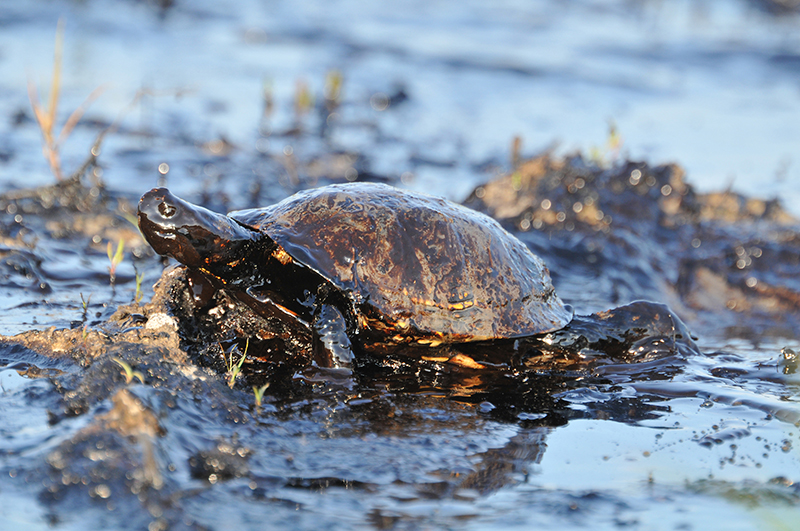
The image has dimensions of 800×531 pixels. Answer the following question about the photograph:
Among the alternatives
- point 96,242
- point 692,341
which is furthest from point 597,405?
point 96,242

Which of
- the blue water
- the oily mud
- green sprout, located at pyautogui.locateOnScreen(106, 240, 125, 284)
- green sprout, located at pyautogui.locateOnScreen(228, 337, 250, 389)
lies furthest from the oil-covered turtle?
green sprout, located at pyautogui.locateOnScreen(106, 240, 125, 284)

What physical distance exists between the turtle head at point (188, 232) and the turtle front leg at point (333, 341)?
0.54 metres

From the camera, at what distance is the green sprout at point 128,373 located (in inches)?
104

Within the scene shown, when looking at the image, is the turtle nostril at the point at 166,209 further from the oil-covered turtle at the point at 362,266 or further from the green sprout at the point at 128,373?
the green sprout at the point at 128,373

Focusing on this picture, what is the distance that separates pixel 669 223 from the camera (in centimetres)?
671

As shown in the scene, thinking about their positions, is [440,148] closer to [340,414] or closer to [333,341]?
[333,341]

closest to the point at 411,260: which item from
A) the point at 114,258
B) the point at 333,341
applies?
the point at 333,341

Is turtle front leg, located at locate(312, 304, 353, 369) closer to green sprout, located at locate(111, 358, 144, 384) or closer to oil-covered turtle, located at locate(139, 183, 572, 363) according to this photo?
oil-covered turtle, located at locate(139, 183, 572, 363)

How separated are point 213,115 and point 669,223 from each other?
5864mm

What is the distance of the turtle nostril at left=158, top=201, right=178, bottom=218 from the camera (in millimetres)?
3084

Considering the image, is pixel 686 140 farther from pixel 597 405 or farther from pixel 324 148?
pixel 597 405

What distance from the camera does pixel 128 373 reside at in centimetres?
266

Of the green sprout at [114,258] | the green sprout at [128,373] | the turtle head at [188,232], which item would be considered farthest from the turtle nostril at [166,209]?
the green sprout at [114,258]

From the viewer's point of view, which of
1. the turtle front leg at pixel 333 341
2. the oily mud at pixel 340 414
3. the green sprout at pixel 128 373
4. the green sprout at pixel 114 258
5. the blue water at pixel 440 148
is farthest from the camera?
the green sprout at pixel 114 258
